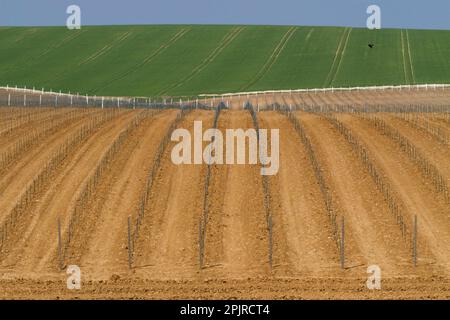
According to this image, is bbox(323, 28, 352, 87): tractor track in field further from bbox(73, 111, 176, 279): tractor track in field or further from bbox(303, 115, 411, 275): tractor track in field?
bbox(73, 111, 176, 279): tractor track in field

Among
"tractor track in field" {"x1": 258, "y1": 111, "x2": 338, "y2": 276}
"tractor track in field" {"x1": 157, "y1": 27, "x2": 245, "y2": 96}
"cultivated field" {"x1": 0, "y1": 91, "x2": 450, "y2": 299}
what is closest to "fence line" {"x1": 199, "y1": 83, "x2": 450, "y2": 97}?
"tractor track in field" {"x1": 157, "y1": 27, "x2": 245, "y2": 96}

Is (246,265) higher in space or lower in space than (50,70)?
lower

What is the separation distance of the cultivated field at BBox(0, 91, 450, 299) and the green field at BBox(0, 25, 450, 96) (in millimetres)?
49769

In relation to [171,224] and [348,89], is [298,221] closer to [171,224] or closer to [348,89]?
[171,224]

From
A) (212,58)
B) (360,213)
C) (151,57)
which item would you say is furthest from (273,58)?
(360,213)

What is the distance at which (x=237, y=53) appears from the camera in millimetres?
114875

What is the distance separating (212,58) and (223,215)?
82.1m

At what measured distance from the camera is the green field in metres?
96.5

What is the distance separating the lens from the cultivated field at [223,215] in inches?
990

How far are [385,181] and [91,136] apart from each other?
46.4 ft

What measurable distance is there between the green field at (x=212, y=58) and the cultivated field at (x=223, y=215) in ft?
163
